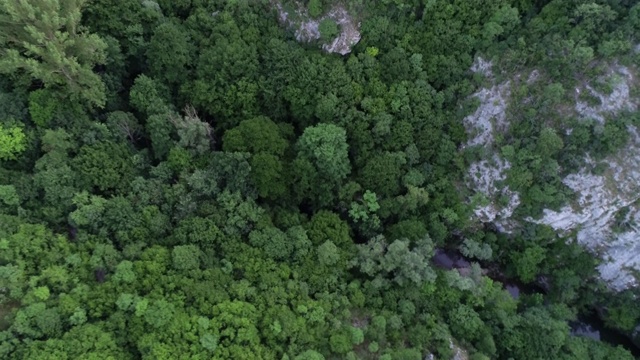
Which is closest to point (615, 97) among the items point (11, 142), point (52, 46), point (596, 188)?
point (596, 188)

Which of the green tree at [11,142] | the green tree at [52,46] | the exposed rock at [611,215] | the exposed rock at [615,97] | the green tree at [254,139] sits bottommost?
the green tree at [11,142]

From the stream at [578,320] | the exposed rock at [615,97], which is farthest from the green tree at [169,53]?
the exposed rock at [615,97]

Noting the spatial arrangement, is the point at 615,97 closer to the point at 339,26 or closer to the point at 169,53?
the point at 339,26

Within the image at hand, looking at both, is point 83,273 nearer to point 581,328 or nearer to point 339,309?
point 339,309

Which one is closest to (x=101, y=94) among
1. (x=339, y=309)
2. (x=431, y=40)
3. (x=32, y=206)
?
(x=32, y=206)

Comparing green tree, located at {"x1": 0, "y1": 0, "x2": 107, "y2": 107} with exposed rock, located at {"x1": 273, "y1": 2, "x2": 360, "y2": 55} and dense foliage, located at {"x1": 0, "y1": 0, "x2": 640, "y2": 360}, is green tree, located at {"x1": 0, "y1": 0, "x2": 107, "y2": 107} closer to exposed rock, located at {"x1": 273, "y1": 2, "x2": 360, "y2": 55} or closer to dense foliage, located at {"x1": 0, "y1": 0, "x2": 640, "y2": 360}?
dense foliage, located at {"x1": 0, "y1": 0, "x2": 640, "y2": 360}

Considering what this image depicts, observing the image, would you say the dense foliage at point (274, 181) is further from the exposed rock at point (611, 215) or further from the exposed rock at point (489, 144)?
the exposed rock at point (611, 215)

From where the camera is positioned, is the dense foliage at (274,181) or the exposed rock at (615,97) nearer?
the dense foliage at (274,181)
